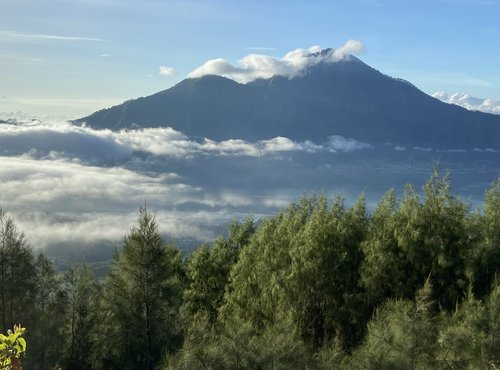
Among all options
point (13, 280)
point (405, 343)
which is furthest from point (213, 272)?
point (405, 343)

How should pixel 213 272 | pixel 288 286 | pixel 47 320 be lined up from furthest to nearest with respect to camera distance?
1. pixel 213 272
2. pixel 47 320
3. pixel 288 286

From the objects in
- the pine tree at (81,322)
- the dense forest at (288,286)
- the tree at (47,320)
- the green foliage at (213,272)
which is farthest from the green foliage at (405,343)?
the green foliage at (213,272)

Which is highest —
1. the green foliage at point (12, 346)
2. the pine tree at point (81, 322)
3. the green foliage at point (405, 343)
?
the green foliage at point (12, 346)

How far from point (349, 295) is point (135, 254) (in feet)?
45.9

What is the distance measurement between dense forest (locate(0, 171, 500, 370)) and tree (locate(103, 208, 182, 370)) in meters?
0.07

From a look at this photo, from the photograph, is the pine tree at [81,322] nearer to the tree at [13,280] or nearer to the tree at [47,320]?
the tree at [47,320]

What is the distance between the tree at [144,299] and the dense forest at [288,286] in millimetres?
66

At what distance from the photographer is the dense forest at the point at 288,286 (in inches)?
1209

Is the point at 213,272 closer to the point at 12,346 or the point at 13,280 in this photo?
the point at 13,280

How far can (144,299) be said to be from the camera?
105 ft

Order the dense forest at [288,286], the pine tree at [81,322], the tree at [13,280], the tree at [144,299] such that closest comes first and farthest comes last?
1. the dense forest at [288,286]
2. the tree at [144,299]
3. the pine tree at [81,322]
4. the tree at [13,280]

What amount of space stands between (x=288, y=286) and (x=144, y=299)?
9.82m

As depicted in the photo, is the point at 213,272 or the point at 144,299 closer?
the point at 144,299

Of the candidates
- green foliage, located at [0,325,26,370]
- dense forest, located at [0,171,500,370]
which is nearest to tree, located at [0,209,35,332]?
dense forest, located at [0,171,500,370]
